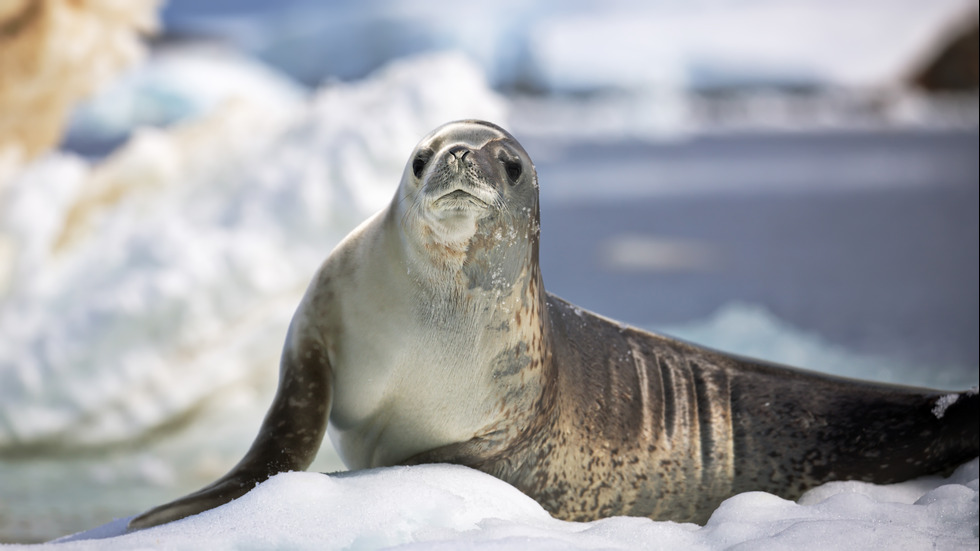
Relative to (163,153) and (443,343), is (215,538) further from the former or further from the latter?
(163,153)

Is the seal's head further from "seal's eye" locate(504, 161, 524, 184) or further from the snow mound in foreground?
the snow mound in foreground

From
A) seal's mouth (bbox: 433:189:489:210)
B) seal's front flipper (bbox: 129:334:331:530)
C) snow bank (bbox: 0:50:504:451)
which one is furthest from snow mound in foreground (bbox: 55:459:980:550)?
snow bank (bbox: 0:50:504:451)

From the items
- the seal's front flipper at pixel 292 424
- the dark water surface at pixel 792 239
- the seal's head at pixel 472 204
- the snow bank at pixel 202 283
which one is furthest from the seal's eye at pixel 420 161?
the dark water surface at pixel 792 239

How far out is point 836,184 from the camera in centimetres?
1666

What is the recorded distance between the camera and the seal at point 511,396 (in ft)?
6.44

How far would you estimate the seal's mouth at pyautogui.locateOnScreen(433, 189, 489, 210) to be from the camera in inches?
72.5

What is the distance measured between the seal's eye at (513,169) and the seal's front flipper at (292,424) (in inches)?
21.9

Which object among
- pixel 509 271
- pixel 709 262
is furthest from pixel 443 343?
pixel 709 262

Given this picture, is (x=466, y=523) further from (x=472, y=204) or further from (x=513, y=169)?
(x=513, y=169)

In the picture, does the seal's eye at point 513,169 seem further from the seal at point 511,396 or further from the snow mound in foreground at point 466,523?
the snow mound in foreground at point 466,523

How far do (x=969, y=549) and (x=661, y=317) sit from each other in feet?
17.4

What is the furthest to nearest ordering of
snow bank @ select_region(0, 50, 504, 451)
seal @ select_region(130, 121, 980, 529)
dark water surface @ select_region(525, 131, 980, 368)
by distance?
dark water surface @ select_region(525, 131, 980, 368) < snow bank @ select_region(0, 50, 504, 451) < seal @ select_region(130, 121, 980, 529)

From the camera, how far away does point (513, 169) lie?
1.98 metres

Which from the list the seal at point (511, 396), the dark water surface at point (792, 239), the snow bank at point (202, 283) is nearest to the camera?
the seal at point (511, 396)
